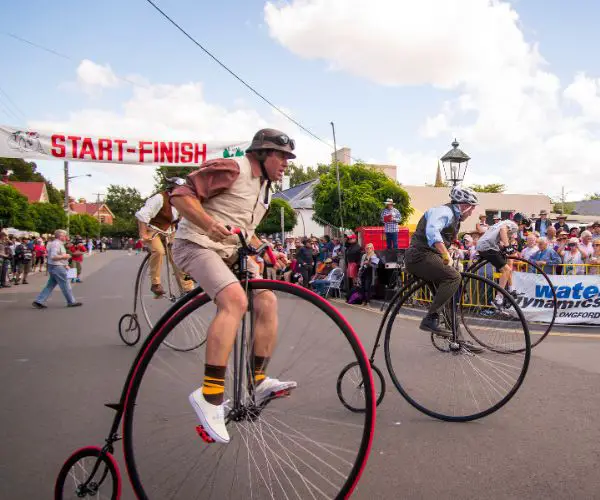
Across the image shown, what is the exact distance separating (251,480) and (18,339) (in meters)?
6.64

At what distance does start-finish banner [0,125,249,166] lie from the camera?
12.3 meters

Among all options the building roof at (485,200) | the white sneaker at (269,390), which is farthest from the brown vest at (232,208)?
the building roof at (485,200)

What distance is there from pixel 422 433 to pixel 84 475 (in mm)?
2469

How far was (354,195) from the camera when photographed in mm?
33781

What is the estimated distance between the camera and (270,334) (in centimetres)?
317

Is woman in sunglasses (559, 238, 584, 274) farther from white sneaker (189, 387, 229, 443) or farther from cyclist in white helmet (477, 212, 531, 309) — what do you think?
white sneaker (189, 387, 229, 443)

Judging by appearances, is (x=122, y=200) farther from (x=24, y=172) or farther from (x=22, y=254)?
(x=22, y=254)

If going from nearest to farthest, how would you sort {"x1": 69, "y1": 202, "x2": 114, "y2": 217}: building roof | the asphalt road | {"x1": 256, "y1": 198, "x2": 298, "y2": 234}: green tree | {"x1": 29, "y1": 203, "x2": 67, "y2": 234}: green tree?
1. the asphalt road
2. {"x1": 256, "y1": 198, "x2": 298, "y2": 234}: green tree
3. {"x1": 29, "y1": 203, "x2": 67, "y2": 234}: green tree
4. {"x1": 69, "y1": 202, "x2": 114, "y2": 217}: building roof

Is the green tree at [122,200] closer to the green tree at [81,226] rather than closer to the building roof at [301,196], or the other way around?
the green tree at [81,226]

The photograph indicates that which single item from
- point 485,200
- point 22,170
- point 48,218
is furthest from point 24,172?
point 485,200

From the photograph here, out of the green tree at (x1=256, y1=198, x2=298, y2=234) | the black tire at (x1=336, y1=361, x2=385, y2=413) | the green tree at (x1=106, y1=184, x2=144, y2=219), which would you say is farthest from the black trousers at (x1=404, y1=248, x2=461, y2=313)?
the green tree at (x1=106, y1=184, x2=144, y2=219)

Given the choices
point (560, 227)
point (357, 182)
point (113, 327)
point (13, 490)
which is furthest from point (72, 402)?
point (357, 182)

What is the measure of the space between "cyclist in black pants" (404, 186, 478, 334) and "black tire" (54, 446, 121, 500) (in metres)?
3.13

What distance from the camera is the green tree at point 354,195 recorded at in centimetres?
3362
